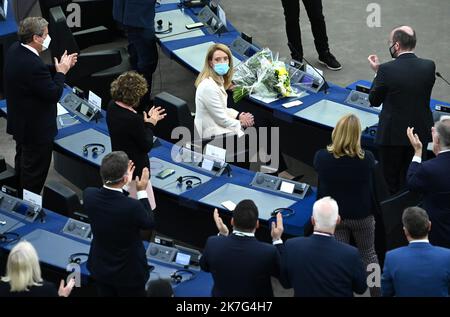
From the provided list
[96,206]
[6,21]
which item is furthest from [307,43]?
[96,206]

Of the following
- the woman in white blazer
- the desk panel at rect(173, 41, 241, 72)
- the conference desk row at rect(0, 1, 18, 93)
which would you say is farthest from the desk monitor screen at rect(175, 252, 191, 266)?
the conference desk row at rect(0, 1, 18, 93)

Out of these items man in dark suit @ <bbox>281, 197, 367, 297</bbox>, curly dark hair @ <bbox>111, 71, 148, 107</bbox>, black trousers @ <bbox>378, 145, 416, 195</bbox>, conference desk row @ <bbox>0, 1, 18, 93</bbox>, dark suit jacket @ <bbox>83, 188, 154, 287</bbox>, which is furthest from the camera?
conference desk row @ <bbox>0, 1, 18, 93</bbox>

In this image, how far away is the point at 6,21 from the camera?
9328 mm

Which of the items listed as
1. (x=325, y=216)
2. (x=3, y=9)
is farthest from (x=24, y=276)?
(x=3, y=9)

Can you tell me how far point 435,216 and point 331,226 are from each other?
117 cm

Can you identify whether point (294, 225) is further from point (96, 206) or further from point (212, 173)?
point (96, 206)

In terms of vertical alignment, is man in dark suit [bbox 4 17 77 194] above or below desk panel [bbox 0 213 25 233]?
above

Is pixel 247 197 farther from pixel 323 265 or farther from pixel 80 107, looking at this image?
pixel 80 107

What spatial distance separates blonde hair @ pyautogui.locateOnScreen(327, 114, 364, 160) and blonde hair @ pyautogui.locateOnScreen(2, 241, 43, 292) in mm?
2069

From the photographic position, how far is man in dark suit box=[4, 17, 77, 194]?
673 cm

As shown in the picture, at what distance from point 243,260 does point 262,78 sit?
3.26m

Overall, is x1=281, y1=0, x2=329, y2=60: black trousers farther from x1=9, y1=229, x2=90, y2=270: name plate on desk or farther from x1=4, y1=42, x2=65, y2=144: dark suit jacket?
x1=9, y1=229, x2=90, y2=270: name plate on desk

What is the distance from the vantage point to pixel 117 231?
5.14 metres
